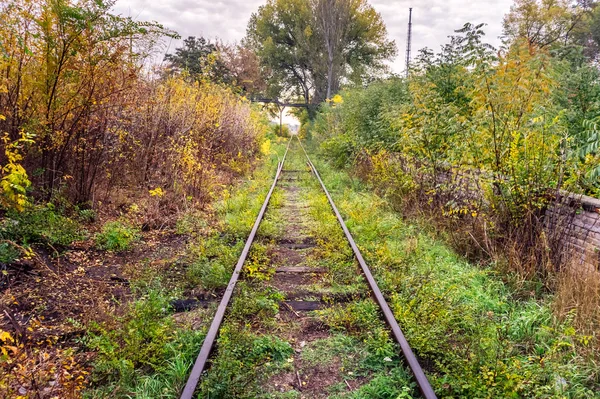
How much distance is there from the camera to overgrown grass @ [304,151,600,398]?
3049mm

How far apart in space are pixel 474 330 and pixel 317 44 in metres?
40.2

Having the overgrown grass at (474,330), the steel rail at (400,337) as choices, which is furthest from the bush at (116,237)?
the overgrown grass at (474,330)

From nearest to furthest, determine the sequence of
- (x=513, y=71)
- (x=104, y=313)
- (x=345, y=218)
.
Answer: (x=104, y=313)
(x=513, y=71)
(x=345, y=218)

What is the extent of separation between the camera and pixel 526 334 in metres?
3.88

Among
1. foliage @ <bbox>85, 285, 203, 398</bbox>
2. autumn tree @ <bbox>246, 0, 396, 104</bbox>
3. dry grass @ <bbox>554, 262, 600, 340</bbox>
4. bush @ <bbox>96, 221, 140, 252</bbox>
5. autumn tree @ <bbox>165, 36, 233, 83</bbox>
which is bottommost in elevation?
foliage @ <bbox>85, 285, 203, 398</bbox>

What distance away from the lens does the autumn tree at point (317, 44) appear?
1454 inches

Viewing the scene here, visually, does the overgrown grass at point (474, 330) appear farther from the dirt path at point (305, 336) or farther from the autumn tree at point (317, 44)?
the autumn tree at point (317, 44)

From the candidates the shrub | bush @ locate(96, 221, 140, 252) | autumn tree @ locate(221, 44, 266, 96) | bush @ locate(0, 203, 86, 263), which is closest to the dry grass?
bush @ locate(96, 221, 140, 252)

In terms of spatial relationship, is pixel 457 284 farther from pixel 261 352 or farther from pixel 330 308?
pixel 261 352

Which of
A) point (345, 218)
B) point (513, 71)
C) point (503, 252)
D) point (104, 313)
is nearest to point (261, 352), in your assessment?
point (104, 313)

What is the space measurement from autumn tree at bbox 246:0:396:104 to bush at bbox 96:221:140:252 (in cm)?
3320

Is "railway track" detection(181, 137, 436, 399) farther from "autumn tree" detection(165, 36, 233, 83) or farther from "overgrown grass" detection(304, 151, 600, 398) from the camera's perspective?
"autumn tree" detection(165, 36, 233, 83)

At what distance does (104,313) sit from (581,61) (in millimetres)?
9471

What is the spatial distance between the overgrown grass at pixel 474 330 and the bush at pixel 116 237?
3.57 m
